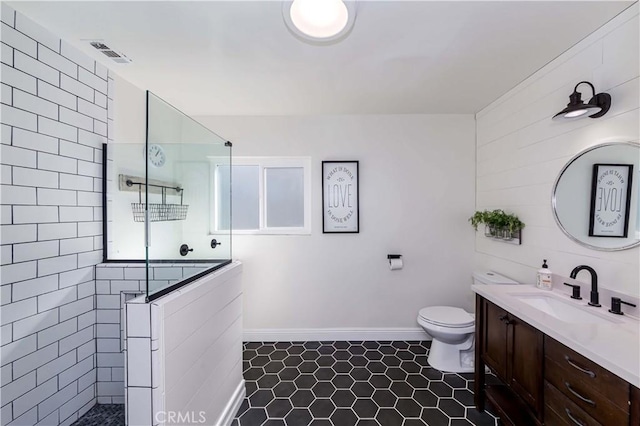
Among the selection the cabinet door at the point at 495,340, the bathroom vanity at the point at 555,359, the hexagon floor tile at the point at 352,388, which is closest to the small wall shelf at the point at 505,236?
the bathroom vanity at the point at 555,359


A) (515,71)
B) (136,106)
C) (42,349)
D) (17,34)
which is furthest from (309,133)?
(42,349)

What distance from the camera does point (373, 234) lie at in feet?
9.00

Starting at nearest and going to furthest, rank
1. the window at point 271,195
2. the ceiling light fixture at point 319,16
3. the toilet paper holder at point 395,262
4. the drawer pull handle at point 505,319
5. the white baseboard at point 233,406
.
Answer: the ceiling light fixture at point 319,16
the drawer pull handle at point 505,319
the white baseboard at point 233,406
the toilet paper holder at point 395,262
the window at point 271,195

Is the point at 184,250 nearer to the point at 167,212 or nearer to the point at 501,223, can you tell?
the point at 167,212

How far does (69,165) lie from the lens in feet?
5.26

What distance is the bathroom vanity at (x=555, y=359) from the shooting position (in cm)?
95

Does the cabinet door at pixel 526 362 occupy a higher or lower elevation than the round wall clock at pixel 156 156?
lower

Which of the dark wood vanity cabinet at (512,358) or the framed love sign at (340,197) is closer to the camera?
the dark wood vanity cabinet at (512,358)

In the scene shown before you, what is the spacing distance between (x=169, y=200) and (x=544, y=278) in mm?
2386

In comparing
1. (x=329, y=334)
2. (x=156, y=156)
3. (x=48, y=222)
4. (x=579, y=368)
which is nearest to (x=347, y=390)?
(x=329, y=334)

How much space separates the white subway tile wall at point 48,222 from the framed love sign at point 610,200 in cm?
309

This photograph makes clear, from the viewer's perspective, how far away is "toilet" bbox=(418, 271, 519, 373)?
2086 mm

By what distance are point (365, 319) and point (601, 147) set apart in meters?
2.24

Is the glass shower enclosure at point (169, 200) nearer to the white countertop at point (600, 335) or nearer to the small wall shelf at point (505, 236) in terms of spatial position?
the white countertop at point (600, 335)
